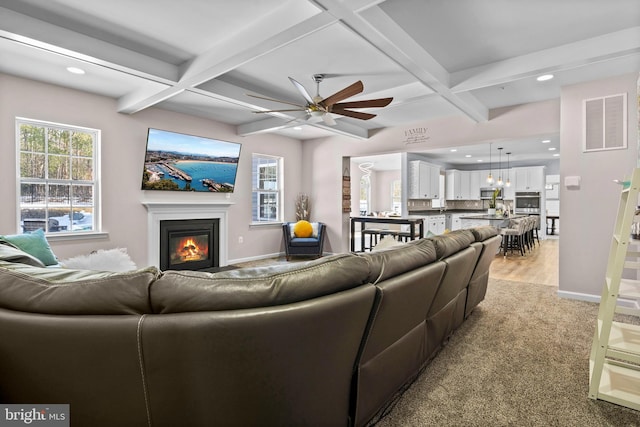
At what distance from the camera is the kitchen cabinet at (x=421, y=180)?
8344 mm

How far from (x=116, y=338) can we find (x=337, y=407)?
90 cm

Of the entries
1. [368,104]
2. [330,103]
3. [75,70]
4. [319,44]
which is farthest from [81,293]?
[75,70]

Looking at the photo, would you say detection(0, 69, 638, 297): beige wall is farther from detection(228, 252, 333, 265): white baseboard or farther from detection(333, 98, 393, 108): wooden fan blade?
detection(333, 98, 393, 108): wooden fan blade

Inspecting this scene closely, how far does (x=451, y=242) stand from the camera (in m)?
2.27

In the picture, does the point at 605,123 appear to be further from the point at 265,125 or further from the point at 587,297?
the point at 265,125

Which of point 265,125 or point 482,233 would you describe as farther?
point 265,125

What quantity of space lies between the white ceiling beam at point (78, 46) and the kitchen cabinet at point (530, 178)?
9.99 m

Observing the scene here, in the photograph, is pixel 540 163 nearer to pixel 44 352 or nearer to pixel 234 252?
pixel 234 252

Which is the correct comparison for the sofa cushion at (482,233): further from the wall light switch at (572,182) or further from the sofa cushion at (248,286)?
the sofa cushion at (248,286)

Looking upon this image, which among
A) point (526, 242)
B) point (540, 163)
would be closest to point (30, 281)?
point (526, 242)

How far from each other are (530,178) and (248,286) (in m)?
10.9

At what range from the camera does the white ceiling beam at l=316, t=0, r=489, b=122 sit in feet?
7.49

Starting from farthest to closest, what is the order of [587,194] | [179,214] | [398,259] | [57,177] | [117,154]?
[179,214] → [117,154] → [57,177] → [587,194] → [398,259]

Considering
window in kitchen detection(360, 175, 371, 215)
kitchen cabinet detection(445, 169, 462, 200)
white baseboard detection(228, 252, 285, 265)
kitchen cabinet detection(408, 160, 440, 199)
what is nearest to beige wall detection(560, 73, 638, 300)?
kitchen cabinet detection(408, 160, 440, 199)
